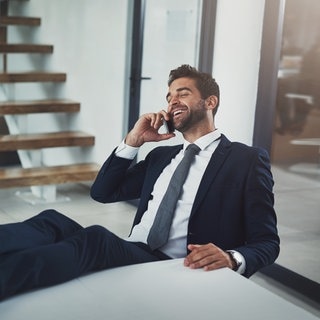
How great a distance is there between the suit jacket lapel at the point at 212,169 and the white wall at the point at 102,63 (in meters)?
1.51

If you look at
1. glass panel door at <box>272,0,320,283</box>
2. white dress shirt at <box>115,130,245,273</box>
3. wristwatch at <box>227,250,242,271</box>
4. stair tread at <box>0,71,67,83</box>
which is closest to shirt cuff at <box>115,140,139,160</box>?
white dress shirt at <box>115,130,245,273</box>

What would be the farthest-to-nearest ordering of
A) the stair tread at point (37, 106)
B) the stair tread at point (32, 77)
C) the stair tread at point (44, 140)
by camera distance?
the stair tread at point (32, 77), the stair tread at point (37, 106), the stair tread at point (44, 140)

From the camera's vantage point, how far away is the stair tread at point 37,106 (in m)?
5.41

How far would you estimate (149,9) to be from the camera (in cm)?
490

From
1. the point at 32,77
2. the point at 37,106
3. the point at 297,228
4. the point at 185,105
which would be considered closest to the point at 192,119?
the point at 185,105

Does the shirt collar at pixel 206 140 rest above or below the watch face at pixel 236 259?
above

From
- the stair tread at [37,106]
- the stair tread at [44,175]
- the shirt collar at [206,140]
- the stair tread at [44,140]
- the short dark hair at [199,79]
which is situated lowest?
the stair tread at [44,175]

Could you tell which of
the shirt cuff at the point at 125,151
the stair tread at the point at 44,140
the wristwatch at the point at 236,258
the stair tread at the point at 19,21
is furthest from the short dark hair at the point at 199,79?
the stair tread at the point at 19,21

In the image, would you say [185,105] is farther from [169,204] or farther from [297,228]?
[297,228]

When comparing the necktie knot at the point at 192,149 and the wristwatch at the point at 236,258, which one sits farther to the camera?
the necktie knot at the point at 192,149

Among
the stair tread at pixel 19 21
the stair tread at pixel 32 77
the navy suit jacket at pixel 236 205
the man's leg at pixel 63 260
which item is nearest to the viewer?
the man's leg at pixel 63 260

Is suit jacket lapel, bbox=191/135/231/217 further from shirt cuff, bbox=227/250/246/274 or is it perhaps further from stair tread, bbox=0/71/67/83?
stair tread, bbox=0/71/67/83

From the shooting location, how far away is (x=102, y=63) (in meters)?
5.45

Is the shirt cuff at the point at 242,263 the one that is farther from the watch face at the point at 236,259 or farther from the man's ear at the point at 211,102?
the man's ear at the point at 211,102
